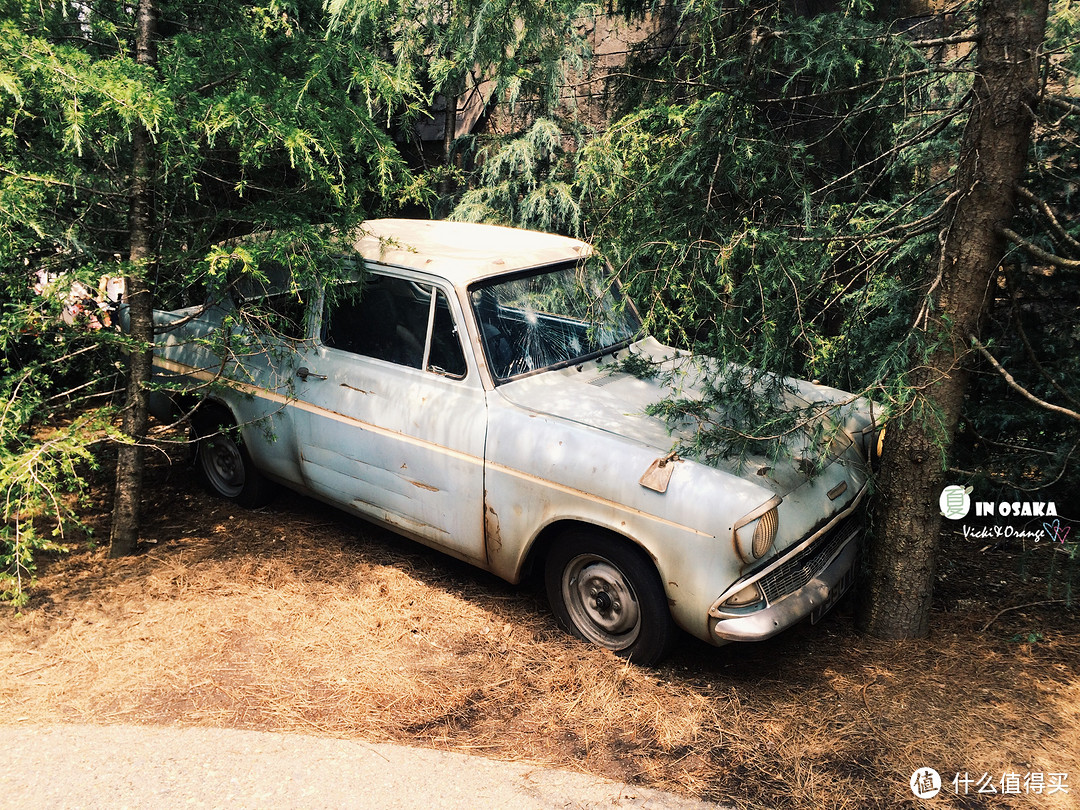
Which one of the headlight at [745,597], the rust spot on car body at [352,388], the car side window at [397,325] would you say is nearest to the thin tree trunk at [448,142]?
the car side window at [397,325]

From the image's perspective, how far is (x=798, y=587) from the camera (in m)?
3.83

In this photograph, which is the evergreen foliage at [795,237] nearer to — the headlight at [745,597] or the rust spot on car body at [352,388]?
the headlight at [745,597]

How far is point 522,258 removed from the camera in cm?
475

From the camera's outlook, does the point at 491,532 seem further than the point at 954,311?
Yes

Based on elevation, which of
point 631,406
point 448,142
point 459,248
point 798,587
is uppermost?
point 448,142

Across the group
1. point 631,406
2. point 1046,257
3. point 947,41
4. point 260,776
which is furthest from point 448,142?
point 260,776

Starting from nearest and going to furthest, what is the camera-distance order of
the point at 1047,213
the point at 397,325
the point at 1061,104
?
the point at 1061,104, the point at 1047,213, the point at 397,325

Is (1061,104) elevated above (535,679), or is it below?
above

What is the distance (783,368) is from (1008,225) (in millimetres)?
1182

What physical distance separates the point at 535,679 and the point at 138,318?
2.97 metres

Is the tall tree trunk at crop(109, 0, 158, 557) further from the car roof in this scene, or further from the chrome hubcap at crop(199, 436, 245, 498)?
the car roof

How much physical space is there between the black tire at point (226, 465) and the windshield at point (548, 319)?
6.36ft

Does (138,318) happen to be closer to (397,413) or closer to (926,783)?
(397,413)

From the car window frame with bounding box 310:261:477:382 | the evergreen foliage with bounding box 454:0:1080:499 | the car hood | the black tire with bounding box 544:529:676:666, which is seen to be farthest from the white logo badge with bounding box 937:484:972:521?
the car window frame with bounding box 310:261:477:382
